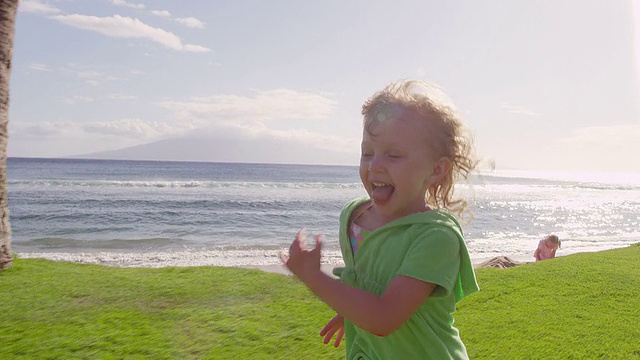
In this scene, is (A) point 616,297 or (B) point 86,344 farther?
(A) point 616,297

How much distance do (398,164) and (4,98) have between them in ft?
19.2

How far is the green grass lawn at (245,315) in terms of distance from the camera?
398 cm

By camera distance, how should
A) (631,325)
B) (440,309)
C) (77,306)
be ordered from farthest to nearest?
(77,306), (631,325), (440,309)

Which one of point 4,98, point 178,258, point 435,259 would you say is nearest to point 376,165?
point 435,259

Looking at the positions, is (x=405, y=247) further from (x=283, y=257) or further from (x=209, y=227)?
(x=209, y=227)

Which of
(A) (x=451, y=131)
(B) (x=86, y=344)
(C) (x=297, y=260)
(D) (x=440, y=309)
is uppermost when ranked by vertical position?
(A) (x=451, y=131)

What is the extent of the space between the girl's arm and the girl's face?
11.4 inches

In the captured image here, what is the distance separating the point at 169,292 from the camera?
5.43 metres

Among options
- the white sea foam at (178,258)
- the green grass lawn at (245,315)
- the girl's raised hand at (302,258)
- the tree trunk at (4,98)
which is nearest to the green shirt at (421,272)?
the girl's raised hand at (302,258)

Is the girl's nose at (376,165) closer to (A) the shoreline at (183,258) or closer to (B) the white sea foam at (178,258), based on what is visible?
(A) the shoreline at (183,258)

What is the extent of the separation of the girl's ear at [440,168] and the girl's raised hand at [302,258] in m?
0.47

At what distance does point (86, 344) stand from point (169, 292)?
1.39 meters

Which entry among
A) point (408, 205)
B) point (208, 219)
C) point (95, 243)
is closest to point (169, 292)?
point (408, 205)

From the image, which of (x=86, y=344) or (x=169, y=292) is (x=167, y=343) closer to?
(x=86, y=344)
